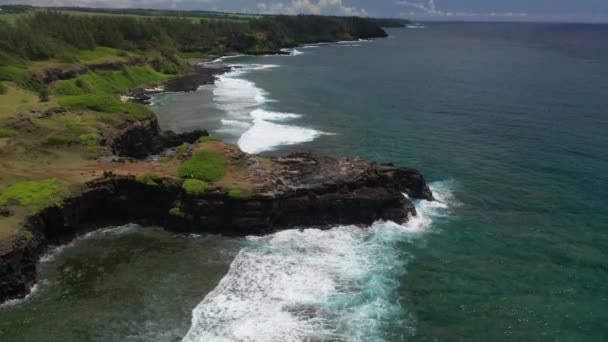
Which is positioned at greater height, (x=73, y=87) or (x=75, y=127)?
(x=73, y=87)

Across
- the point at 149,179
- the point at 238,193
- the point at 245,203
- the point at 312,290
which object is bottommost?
the point at 312,290

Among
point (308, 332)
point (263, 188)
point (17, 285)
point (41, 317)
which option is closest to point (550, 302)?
point (308, 332)

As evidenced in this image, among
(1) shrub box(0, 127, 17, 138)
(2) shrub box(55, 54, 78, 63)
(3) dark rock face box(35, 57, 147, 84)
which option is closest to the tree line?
(2) shrub box(55, 54, 78, 63)

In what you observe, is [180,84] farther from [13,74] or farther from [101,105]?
[101,105]

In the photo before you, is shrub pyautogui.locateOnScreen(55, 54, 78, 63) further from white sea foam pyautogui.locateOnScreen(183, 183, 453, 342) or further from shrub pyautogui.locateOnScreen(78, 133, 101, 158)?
white sea foam pyautogui.locateOnScreen(183, 183, 453, 342)

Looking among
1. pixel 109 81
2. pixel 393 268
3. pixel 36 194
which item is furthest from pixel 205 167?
pixel 109 81

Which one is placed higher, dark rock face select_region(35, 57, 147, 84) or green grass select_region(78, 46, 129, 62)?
green grass select_region(78, 46, 129, 62)
